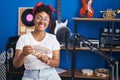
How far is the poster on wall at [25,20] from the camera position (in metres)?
2.97

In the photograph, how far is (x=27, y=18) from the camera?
9.78 feet

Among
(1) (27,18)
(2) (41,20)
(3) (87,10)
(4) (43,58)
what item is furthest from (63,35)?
(1) (27,18)

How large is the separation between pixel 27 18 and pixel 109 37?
1085 mm

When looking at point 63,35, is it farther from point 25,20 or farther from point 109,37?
point 25,20

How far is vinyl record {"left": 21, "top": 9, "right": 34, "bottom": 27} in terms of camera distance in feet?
9.75

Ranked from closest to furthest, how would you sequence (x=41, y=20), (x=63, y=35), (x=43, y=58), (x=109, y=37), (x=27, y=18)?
1. (x=63, y=35)
2. (x=43, y=58)
3. (x=41, y=20)
4. (x=109, y=37)
5. (x=27, y=18)

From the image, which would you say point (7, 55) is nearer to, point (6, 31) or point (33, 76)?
point (6, 31)

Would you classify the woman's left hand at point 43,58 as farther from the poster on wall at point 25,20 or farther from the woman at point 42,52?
the poster on wall at point 25,20

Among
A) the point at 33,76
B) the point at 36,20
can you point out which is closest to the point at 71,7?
the point at 36,20

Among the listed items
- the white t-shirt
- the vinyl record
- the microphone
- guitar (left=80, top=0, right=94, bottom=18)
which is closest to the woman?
the white t-shirt

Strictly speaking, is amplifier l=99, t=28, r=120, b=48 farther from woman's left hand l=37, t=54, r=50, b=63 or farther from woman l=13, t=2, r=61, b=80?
woman's left hand l=37, t=54, r=50, b=63

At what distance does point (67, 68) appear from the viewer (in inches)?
118

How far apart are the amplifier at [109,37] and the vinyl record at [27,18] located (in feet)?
3.07

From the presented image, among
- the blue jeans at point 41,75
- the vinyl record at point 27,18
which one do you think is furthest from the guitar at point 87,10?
the blue jeans at point 41,75
